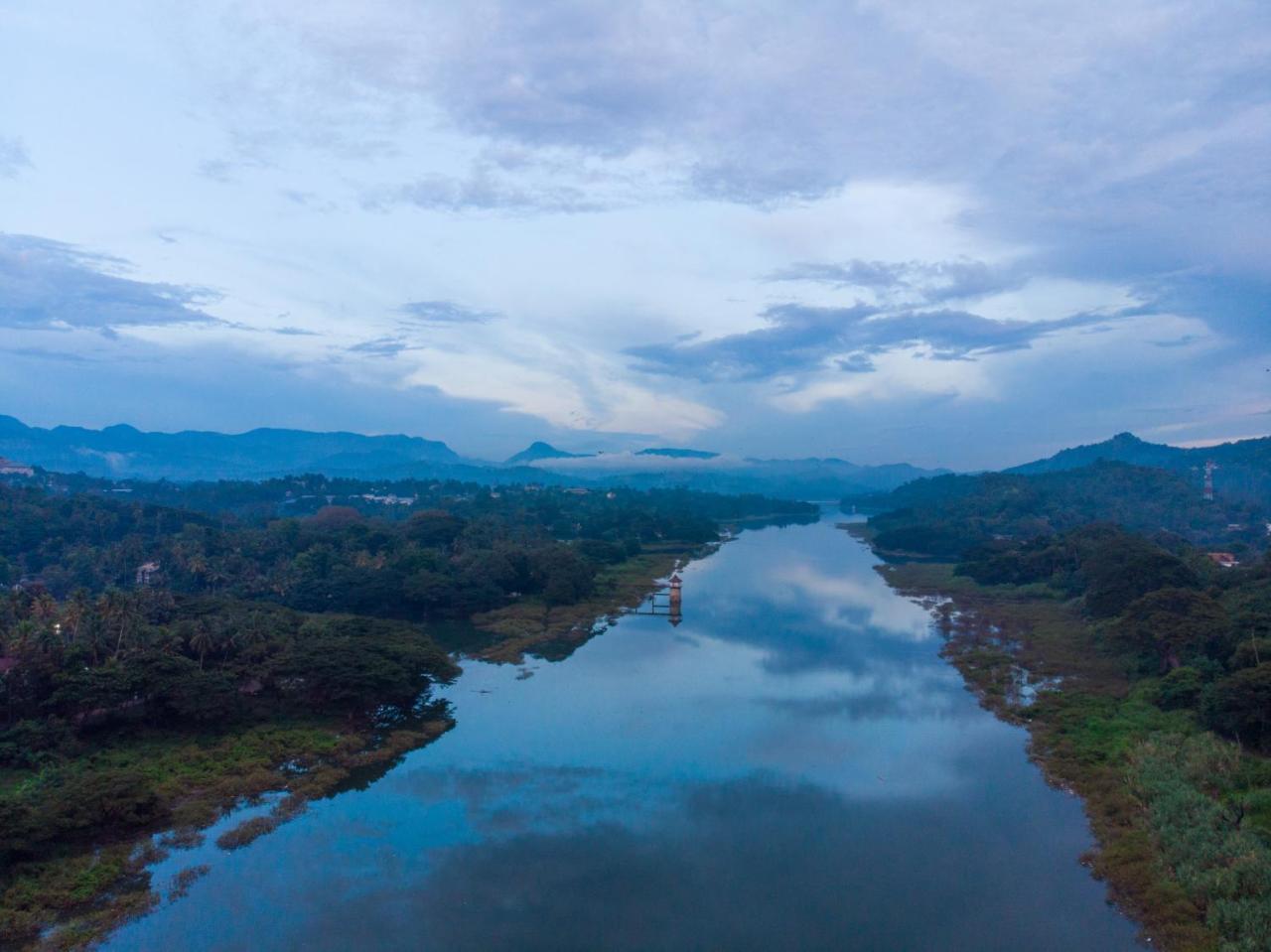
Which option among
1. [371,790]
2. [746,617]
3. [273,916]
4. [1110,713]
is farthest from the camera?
[746,617]

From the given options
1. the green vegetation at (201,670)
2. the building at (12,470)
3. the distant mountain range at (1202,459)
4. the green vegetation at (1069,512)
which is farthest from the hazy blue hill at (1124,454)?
the building at (12,470)

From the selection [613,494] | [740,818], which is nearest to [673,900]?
[740,818]

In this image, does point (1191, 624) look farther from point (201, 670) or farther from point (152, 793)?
point (201, 670)

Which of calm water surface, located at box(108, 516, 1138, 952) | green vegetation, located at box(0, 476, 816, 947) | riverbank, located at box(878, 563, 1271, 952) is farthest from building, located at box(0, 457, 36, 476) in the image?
riverbank, located at box(878, 563, 1271, 952)

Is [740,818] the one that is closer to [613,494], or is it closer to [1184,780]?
[1184,780]

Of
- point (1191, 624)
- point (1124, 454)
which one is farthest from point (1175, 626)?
point (1124, 454)

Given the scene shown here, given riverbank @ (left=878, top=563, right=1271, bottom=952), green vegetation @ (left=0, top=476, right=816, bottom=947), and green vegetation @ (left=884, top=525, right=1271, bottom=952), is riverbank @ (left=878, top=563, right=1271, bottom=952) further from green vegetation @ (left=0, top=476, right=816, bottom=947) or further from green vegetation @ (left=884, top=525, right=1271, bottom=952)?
green vegetation @ (left=0, top=476, right=816, bottom=947)

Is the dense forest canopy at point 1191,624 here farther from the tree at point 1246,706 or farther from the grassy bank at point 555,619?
the grassy bank at point 555,619

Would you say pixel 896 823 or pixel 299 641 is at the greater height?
pixel 299 641
